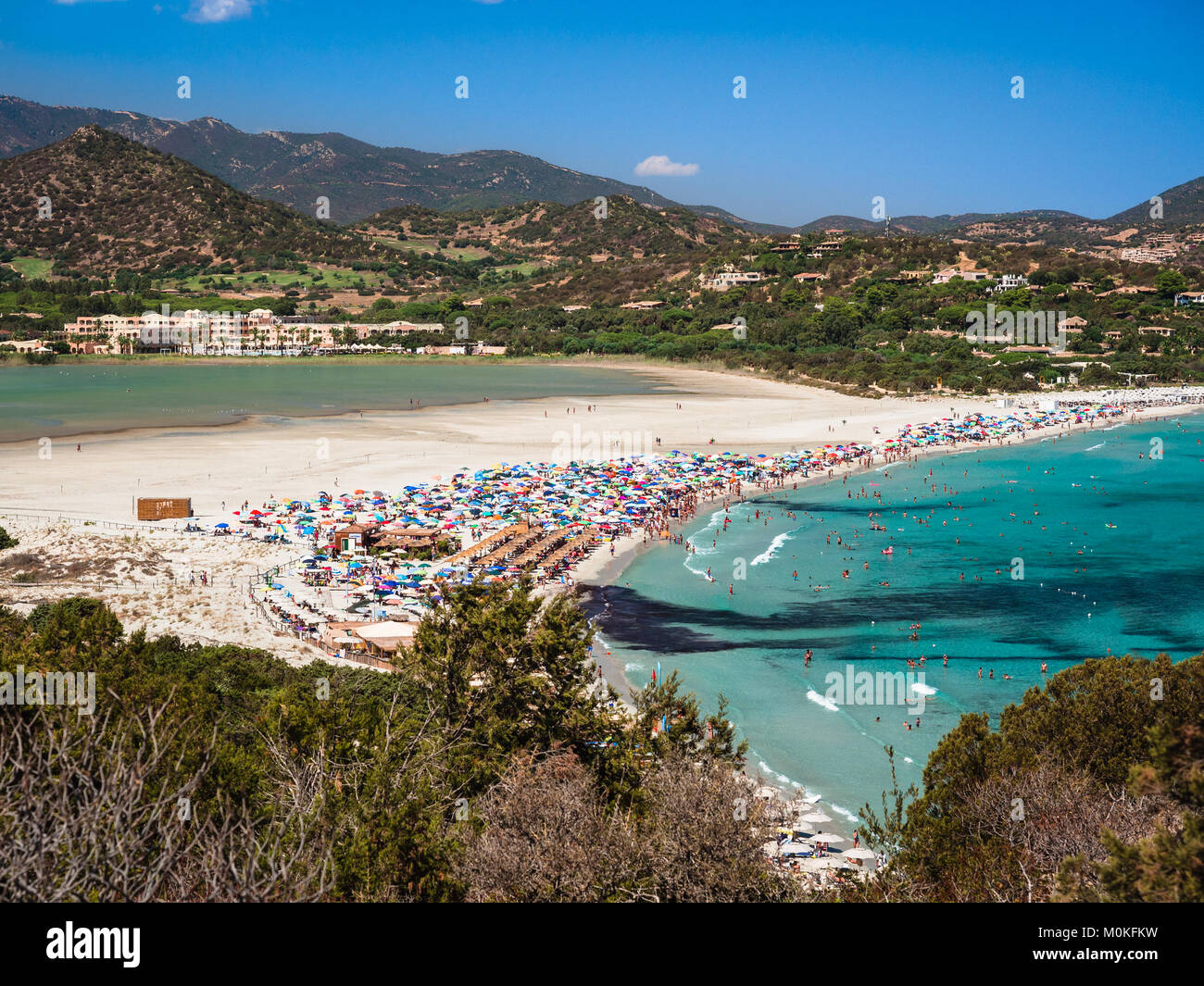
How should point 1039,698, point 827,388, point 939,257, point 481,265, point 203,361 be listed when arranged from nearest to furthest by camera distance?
point 1039,698, point 827,388, point 203,361, point 939,257, point 481,265

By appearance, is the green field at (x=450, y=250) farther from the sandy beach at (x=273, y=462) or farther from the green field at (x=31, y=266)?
the sandy beach at (x=273, y=462)

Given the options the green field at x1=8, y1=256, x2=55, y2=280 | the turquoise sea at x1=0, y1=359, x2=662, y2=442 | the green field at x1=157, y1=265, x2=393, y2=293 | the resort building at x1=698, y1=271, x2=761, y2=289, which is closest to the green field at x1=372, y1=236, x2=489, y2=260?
the green field at x1=157, y1=265, x2=393, y2=293

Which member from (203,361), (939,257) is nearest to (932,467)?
(203,361)

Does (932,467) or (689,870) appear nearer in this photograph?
(689,870)

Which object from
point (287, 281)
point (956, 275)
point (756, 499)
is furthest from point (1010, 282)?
point (287, 281)

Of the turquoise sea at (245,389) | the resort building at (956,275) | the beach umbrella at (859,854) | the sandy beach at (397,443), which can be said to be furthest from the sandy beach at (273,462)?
the resort building at (956,275)
